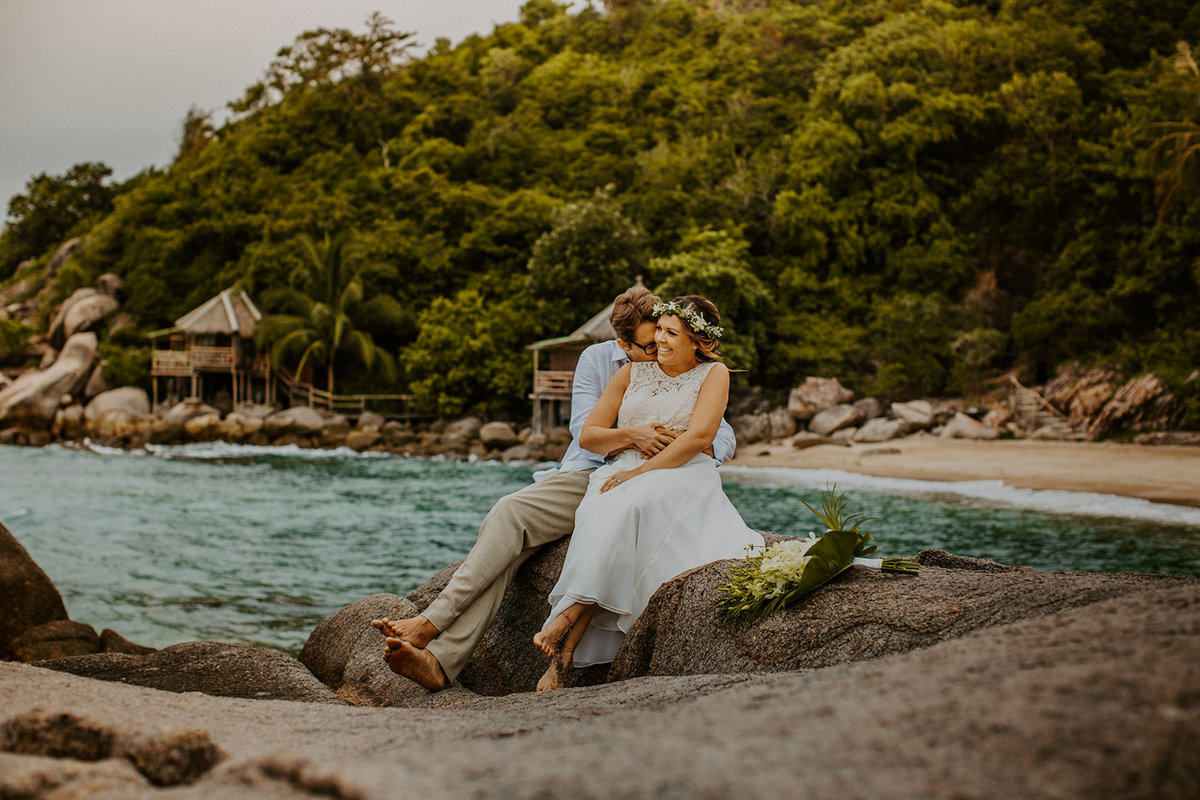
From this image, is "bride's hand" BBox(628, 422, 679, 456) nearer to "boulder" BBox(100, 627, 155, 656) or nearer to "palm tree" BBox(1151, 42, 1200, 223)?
"boulder" BBox(100, 627, 155, 656)

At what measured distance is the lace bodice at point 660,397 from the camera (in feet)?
14.8

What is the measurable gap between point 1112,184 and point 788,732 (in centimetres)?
3049

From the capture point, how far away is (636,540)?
158 inches

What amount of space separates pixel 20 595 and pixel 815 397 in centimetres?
2279

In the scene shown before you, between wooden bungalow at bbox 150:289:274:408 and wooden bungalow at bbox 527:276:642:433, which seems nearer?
wooden bungalow at bbox 527:276:642:433

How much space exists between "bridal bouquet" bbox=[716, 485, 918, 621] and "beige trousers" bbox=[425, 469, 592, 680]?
4.07ft

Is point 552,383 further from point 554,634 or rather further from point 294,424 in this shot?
point 554,634

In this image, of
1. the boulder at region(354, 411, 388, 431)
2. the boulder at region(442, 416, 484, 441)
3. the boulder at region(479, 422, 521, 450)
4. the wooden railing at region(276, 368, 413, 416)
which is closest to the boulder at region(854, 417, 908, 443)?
the boulder at region(479, 422, 521, 450)

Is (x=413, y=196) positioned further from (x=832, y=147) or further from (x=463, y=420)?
(x=832, y=147)

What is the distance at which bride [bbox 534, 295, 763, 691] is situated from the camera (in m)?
3.88

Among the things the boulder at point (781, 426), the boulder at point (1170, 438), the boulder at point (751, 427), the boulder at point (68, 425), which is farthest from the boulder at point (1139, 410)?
the boulder at point (68, 425)

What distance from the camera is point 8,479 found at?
799 inches

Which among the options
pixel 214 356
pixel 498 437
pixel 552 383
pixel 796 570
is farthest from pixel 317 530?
pixel 214 356

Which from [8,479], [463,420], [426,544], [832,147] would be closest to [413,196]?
[463,420]
